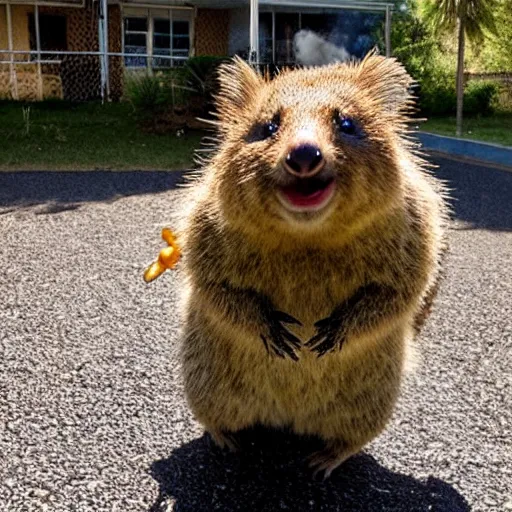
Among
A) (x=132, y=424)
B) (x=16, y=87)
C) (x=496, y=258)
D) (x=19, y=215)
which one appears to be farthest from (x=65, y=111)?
(x=132, y=424)

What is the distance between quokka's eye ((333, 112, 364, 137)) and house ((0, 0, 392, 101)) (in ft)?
50.6

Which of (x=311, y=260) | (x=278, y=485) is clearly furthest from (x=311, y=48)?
(x=311, y=260)

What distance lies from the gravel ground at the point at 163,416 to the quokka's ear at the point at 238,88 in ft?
2.35

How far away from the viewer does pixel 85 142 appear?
→ 12.7 metres

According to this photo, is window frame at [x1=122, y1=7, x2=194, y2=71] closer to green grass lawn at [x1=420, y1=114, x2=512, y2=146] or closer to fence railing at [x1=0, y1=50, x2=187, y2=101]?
fence railing at [x1=0, y1=50, x2=187, y2=101]

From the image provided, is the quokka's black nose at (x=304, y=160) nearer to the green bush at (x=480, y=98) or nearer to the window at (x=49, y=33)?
the window at (x=49, y=33)

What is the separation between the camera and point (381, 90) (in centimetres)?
241

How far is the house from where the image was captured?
56.4ft

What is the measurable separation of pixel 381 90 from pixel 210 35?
1745 cm

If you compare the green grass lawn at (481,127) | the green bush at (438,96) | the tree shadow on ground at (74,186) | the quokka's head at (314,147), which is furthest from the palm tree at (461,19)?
the quokka's head at (314,147)

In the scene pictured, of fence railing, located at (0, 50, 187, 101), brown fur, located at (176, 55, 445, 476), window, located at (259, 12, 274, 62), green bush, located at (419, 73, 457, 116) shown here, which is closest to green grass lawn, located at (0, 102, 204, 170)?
fence railing, located at (0, 50, 187, 101)

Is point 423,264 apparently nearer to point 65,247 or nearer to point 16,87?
point 65,247

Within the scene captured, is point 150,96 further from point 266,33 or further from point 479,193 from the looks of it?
point 479,193

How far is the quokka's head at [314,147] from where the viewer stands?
1968mm
